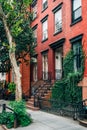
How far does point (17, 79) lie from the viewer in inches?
627

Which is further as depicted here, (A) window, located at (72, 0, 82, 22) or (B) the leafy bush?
(A) window, located at (72, 0, 82, 22)

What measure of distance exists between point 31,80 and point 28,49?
5.28m

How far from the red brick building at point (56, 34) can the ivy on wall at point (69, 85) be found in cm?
43

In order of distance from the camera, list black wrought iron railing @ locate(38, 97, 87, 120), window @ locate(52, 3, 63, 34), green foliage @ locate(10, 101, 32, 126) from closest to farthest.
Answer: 1. green foliage @ locate(10, 101, 32, 126)
2. black wrought iron railing @ locate(38, 97, 87, 120)
3. window @ locate(52, 3, 63, 34)

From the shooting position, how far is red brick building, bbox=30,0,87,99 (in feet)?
68.0

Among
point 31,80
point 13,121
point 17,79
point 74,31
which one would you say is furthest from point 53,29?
point 13,121

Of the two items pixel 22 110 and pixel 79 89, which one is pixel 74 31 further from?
pixel 22 110

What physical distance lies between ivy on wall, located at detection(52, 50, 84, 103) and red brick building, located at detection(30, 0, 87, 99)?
43cm

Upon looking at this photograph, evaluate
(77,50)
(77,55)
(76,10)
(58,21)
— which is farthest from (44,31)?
(77,55)

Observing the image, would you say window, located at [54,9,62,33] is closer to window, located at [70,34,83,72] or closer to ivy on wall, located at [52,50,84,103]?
window, located at [70,34,83,72]

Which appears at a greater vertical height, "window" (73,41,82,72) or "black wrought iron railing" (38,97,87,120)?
"window" (73,41,82,72)

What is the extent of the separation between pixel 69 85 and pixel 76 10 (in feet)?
18.7

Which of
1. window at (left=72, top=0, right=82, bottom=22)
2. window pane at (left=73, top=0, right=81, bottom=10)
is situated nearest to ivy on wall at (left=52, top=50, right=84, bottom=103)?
window at (left=72, top=0, right=82, bottom=22)

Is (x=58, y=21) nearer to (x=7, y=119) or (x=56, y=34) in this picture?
(x=56, y=34)
